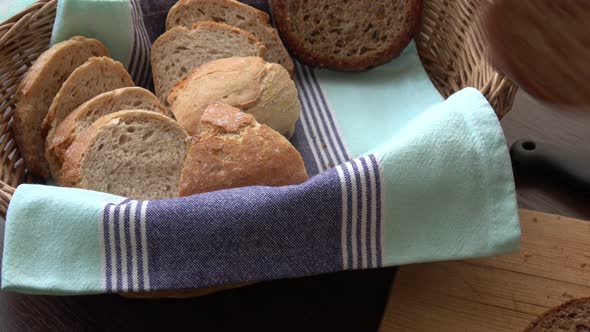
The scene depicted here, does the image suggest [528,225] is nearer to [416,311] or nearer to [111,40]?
[416,311]

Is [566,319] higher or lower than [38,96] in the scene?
lower

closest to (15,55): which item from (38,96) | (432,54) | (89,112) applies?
(38,96)

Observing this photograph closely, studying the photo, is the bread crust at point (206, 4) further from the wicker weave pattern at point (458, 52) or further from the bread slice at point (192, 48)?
the wicker weave pattern at point (458, 52)

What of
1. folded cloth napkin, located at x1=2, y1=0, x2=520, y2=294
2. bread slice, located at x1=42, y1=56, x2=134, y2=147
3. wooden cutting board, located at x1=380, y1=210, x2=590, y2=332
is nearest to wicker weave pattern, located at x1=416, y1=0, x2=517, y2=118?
folded cloth napkin, located at x1=2, y1=0, x2=520, y2=294

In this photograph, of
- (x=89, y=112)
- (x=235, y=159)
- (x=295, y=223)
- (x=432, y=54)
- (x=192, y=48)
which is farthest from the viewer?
(x=432, y=54)

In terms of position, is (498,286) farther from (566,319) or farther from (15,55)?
(15,55)

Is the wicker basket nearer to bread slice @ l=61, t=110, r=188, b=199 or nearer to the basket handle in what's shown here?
the basket handle

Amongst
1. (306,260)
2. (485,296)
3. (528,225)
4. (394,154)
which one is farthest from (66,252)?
(528,225)
